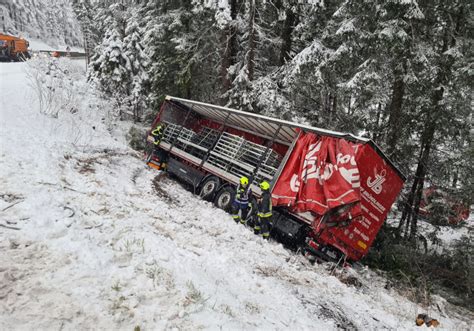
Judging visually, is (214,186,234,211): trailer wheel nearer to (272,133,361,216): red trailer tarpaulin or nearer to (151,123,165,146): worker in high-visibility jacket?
(272,133,361,216): red trailer tarpaulin

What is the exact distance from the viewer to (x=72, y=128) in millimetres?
11289

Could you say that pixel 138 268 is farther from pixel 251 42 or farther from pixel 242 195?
pixel 251 42

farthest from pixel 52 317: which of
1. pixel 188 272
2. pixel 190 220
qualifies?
pixel 190 220

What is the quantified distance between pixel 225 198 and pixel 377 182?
4301 mm

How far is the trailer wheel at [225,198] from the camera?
9.33 meters

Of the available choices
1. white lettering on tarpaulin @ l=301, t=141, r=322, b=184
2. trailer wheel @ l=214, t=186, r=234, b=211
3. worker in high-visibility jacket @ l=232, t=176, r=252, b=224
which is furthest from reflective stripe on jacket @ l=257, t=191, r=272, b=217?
trailer wheel @ l=214, t=186, r=234, b=211

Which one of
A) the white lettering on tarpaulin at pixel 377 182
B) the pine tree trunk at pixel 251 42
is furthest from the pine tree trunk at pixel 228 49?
the white lettering on tarpaulin at pixel 377 182

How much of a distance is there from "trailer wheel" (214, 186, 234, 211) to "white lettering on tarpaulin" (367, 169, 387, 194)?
377cm

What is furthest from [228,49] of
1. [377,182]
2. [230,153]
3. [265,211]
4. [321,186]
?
[377,182]

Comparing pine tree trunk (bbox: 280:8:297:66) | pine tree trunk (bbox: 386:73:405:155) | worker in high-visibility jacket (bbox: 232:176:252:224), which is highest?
pine tree trunk (bbox: 280:8:297:66)

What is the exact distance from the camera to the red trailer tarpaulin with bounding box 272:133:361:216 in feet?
22.3

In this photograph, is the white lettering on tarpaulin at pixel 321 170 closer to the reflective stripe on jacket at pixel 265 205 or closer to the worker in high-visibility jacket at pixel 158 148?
the reflective stripe on jacket at pixel 265 205

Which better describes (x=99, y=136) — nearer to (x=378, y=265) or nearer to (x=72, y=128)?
(x=72, y=128)

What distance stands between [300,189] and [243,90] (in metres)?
6.42
